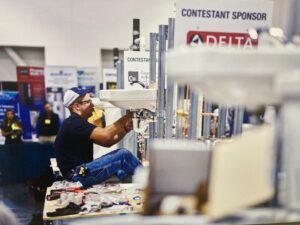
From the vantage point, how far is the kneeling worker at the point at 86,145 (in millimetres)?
2594

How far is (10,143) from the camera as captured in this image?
4562 mm

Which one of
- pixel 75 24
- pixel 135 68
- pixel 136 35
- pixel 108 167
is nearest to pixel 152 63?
pixel 135 68

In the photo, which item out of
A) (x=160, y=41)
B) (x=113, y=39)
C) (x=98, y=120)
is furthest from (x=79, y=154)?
(x=113, y=39)

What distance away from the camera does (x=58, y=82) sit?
530 centimetres

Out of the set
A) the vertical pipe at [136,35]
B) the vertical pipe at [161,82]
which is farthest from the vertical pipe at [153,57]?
the vertical pipe at [136,35]

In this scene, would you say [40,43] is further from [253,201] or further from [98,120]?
[253,201]

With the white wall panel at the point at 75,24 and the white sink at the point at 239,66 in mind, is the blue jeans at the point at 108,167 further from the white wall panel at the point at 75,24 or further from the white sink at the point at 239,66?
the white sink at the point at 239,66

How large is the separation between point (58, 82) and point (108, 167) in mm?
3056

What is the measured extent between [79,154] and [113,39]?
2.94 m

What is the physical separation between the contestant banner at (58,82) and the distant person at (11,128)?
2.20 feet

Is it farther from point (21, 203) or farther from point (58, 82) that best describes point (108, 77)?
point (21, 203)

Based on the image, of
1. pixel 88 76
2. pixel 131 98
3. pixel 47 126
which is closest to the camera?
pixel 131 98

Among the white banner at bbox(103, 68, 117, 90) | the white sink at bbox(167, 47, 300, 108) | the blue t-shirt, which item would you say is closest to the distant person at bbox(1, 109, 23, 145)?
the white banner at bbox(103, 68, 117, 90)

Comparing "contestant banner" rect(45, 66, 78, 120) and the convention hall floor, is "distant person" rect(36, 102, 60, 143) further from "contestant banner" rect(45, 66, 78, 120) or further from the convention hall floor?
the convention hall floor
